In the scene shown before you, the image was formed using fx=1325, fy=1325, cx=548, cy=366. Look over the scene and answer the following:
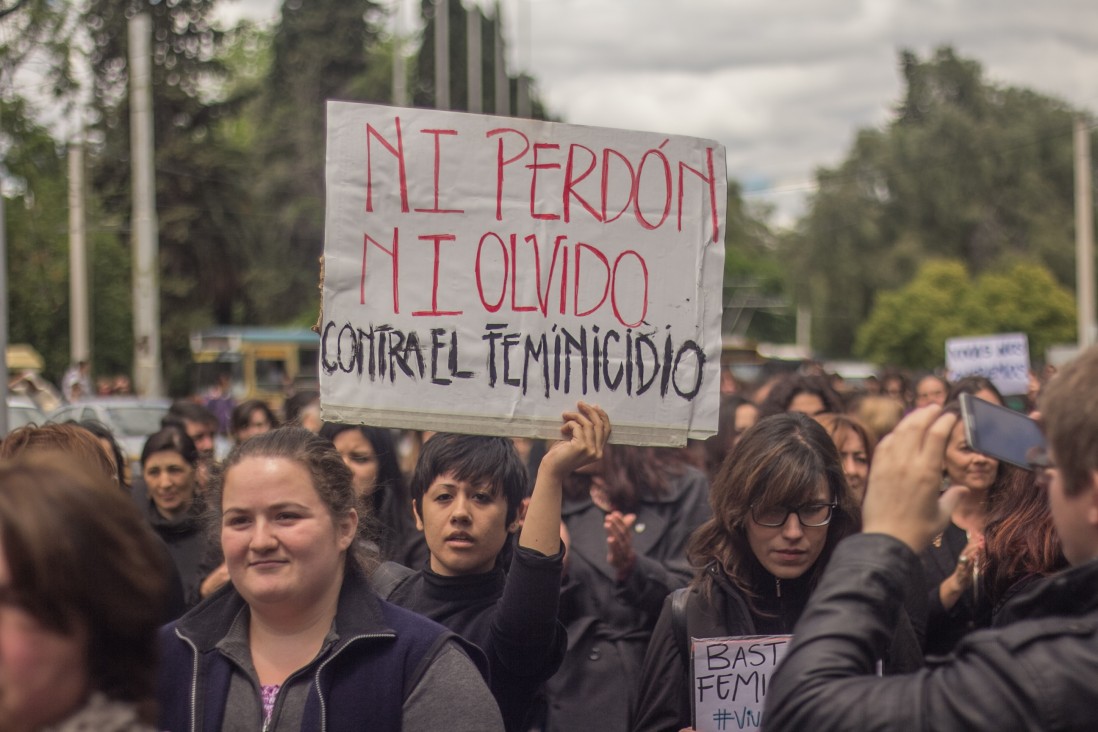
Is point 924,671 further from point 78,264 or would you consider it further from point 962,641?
point 78,264

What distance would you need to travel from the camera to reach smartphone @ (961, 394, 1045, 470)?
6.55 ft

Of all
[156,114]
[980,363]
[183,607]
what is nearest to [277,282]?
[156,114]

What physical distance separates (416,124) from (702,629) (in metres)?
A: 1.43

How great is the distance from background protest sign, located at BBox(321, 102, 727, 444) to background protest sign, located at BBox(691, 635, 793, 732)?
524mm

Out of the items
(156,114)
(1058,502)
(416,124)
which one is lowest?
(1058,502)

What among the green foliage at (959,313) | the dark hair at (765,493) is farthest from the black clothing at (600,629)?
the green foliage at (959,313)

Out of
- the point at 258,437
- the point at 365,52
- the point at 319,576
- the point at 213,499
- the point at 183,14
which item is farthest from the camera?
the point at 365,52

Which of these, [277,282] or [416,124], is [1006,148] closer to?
[277,282]

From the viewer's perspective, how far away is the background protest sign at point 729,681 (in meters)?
3.05

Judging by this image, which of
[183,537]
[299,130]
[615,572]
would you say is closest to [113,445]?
[183,537]

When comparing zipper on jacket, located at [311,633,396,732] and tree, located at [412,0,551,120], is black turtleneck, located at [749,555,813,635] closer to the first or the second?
zipper on jacket, located at [311,633,396,732]

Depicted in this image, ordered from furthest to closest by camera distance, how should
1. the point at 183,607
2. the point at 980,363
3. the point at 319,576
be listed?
the point at 980,363
the point at 183,607
the point at 319,576

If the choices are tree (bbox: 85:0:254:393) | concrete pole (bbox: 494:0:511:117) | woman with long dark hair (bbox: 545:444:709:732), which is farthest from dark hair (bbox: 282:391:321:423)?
tree (bbox: 85:0:254:393)

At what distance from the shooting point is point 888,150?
168 ft
